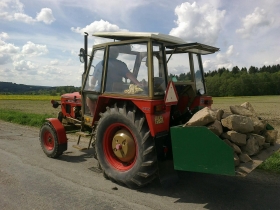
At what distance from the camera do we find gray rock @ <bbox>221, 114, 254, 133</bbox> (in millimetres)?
3541

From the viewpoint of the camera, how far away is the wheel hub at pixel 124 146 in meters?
4.12

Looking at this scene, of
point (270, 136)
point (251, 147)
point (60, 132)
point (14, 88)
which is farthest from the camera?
point (14, 88)

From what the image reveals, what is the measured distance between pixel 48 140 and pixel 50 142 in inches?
3.1

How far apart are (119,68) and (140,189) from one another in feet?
6.59

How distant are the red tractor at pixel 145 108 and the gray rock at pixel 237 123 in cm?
50

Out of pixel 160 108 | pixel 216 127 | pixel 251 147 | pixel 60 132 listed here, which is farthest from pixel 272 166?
pixel 60 132

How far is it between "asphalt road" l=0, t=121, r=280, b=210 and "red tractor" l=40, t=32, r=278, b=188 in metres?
0.34

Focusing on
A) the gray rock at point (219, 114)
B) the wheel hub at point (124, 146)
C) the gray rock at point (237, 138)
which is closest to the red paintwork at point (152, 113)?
the wheel hub at point (124, 146)

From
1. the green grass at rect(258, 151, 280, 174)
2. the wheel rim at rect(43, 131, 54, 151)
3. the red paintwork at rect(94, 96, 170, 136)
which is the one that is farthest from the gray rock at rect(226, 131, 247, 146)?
the wheel rim at rect(43, 131, 54, 151)

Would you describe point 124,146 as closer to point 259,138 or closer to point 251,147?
point 251,147

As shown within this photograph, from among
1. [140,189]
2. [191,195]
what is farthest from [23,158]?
[191,195]

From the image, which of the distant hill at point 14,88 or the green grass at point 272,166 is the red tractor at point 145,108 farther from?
the distant hill at point 14,88

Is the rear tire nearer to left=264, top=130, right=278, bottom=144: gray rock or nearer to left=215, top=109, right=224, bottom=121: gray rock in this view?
left=215, top=109, right=224, bottom=121: gray rock

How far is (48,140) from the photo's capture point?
6000 millimetres
